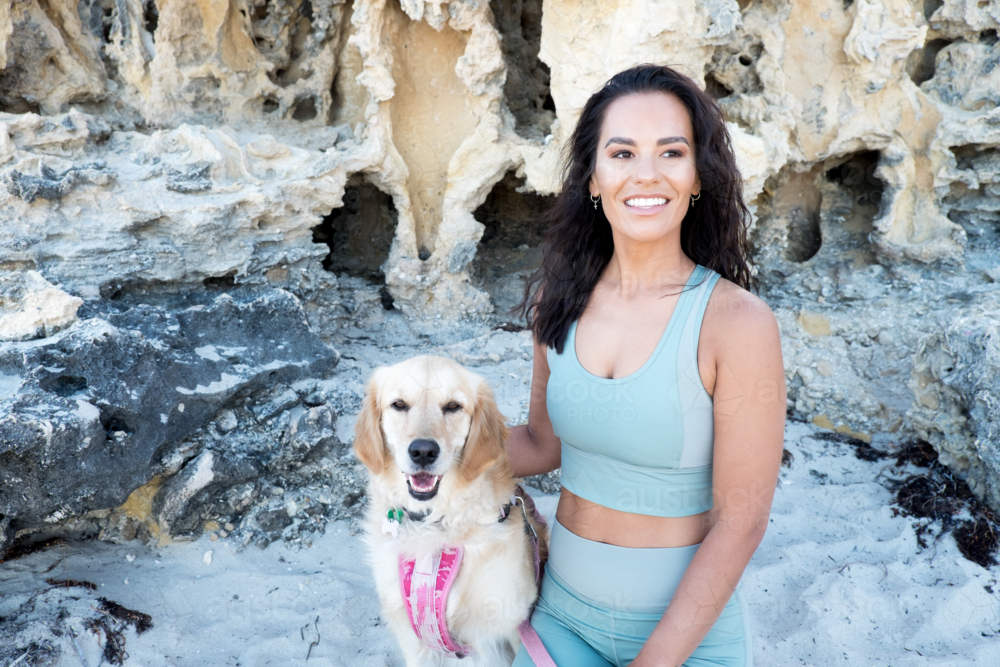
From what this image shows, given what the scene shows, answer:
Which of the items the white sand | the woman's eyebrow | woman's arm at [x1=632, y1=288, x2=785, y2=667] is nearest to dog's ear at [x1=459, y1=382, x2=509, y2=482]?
woman's arm at [x1=632, y1=288, x2=785, y2=667]

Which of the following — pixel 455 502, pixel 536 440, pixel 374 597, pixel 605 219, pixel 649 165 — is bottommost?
pixel 374 597

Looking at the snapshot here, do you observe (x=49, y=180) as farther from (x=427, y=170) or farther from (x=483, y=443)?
(x=483, y=443)

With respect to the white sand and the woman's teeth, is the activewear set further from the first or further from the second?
the white sand


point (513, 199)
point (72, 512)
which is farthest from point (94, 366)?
point (513, 199)

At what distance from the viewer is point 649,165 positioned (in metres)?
1.82

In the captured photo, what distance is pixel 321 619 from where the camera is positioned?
9.64ft

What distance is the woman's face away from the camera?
1824 mm

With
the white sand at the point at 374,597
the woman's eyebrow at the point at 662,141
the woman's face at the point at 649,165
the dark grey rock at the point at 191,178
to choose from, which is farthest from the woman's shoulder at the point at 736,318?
the dark grey rock at the point at 191,178

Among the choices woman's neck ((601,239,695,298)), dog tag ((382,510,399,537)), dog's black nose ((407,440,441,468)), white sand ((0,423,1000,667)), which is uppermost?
woman's neck ((601,239,695,298))

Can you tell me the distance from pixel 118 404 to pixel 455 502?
6.06 ft

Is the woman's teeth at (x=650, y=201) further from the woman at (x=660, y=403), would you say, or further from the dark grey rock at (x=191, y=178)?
the dark grey rock at (x=191, y=178)

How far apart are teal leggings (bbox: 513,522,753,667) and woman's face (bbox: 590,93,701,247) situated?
3.13 ft

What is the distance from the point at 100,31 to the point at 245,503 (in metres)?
3.45

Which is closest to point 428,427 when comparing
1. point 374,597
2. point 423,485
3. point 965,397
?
point 423,485
